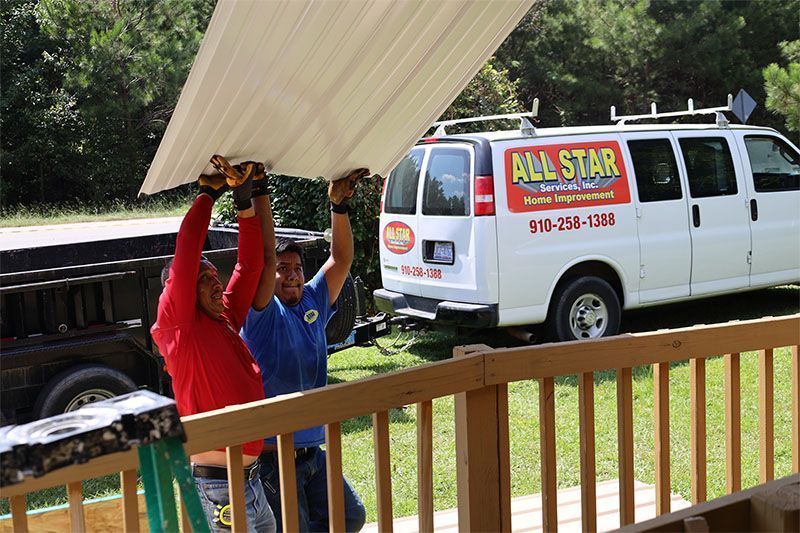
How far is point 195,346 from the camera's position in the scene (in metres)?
3.11

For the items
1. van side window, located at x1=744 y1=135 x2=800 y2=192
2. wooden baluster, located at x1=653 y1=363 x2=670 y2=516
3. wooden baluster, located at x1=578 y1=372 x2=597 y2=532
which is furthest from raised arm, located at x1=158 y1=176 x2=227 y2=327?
van side window, located at x1=744 y1=135 x2=800 y2=192

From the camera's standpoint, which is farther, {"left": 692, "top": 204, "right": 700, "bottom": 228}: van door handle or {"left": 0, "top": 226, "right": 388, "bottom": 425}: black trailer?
{"left": 692, "top": 204, "right": 700, "bottom": 228}: van door handle

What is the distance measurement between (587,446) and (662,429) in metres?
0.38

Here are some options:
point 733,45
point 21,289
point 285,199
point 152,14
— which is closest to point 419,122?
point 21,289

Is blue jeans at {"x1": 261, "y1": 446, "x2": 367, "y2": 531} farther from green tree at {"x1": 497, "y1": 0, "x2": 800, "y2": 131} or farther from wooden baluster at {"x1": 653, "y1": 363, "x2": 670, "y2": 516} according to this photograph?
green tree at {"x1": 497, "y1": 0, "x2": 800, "y2": 131}

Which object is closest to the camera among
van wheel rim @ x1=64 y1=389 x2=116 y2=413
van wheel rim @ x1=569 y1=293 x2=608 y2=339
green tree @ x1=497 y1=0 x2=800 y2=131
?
van wheel rim @ x1=64 y1=389 x2=116 y2=413

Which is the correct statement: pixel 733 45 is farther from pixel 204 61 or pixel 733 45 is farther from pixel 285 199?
pixel 204 61

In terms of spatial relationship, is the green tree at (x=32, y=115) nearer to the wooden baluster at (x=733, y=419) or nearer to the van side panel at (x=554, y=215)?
the van side panel at (x=554, y=215)

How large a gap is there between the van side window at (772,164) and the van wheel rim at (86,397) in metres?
6.79

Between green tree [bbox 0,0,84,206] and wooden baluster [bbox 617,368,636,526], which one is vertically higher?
green tree [bbox 0,0,84,206]

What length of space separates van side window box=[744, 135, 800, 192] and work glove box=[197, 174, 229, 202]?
7.45 metres

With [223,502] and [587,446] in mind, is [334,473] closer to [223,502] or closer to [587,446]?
[223,502]

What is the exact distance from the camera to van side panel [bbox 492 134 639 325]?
794cm

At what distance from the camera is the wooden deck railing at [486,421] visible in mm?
2611
